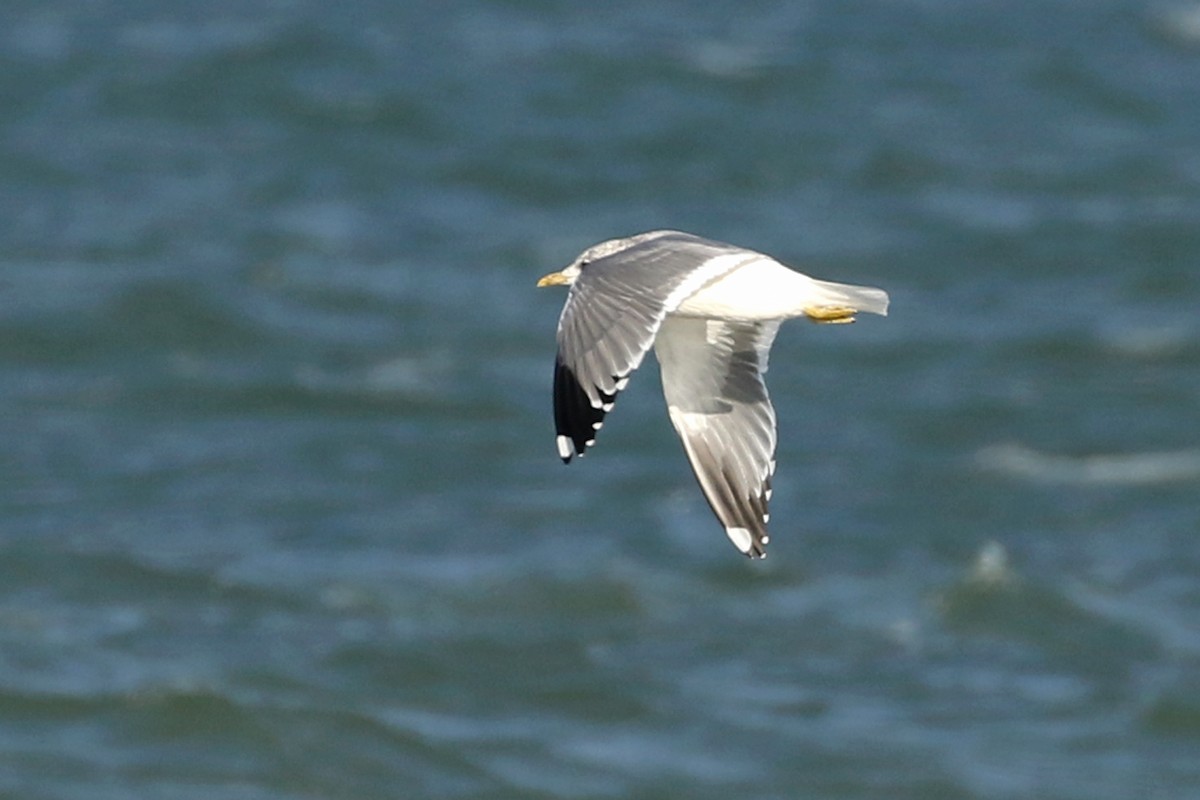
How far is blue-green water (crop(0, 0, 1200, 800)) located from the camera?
1271cm

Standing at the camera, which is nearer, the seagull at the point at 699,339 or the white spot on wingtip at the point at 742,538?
the seagull at the point at 699,339

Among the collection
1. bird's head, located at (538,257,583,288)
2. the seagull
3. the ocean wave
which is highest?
the ocean wave

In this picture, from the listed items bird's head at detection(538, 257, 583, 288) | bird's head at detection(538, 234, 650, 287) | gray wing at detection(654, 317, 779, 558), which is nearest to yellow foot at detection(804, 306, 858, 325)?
gray wing at detection(654, 317, 779, 558)

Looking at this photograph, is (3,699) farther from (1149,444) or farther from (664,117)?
(664,117)

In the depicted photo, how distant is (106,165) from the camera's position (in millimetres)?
20125

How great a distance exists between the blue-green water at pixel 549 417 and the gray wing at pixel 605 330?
19.1 ft

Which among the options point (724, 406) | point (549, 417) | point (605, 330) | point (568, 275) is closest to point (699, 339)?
point (724, 406)

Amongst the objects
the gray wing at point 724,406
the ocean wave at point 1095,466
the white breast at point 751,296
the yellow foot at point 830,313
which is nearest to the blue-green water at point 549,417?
the ocean wave at point 1095,466

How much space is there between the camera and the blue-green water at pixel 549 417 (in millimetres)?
12711

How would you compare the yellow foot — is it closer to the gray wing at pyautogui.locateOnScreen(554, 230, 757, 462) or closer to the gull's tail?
the gull's tail

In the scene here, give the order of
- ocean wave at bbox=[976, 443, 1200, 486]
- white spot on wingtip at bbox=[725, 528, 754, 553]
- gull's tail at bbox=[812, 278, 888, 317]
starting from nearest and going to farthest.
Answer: gull's tail at bbox=[812, 278, 888, 317] → white spot on wingtip at bbox=[725, 528, 754, 553] → ocean wave at bbox=[976, 443, 1200, 486]

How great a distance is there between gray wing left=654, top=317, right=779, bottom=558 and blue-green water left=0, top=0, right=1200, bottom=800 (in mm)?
4814

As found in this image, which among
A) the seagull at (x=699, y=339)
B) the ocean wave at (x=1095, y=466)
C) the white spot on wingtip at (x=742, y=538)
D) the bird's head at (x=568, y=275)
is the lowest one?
the white spot on wingtip at (x=742, y=538)

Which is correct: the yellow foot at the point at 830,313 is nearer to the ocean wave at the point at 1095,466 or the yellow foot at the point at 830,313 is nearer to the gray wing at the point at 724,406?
the gray wing at the point at 724,406
